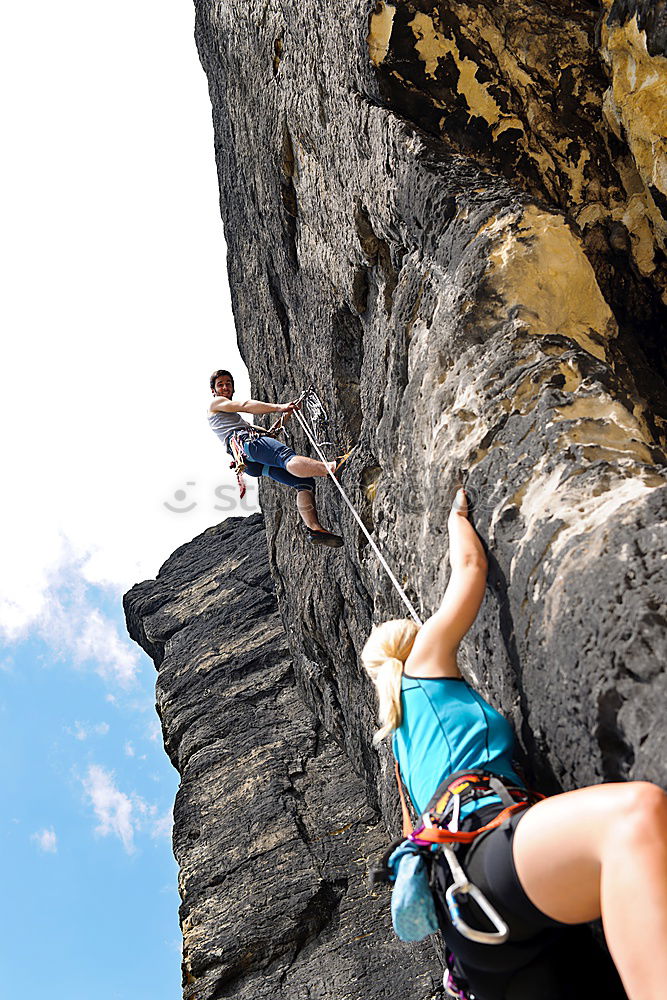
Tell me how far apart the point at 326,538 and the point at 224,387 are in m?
2.06

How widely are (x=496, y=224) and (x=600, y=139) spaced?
1992 millimetres

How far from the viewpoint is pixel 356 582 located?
7.84 meters

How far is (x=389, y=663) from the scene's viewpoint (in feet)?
10.9

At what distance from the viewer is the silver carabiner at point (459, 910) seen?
2.43 metres

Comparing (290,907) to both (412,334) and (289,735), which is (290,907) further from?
(412,334)

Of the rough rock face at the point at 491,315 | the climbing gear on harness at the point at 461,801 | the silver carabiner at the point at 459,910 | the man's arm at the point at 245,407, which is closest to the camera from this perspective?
the silver carabiner at the point at 459,910

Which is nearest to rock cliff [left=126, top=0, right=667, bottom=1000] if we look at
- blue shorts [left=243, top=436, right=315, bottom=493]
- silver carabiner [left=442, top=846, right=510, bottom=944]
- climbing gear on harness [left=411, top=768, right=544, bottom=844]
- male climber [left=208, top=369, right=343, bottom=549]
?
male climber [left=208, top=369, right=343, bottom=549]

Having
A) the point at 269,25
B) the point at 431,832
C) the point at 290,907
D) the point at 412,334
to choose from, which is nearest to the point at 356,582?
the point at 412,334

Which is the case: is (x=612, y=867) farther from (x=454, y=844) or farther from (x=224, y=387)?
(x=224, y=387)

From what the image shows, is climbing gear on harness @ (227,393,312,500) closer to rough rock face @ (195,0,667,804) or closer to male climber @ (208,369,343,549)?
male climber @ (208,369,343,549)

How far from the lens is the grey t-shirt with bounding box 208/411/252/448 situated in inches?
332

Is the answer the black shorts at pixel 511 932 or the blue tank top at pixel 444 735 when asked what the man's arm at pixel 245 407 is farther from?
the black shorts at pixel 511 932

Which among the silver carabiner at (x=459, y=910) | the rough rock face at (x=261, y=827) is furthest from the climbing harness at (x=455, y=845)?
the rough rock face at (x=261, y=827)

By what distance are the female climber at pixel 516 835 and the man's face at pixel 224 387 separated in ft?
17.0
